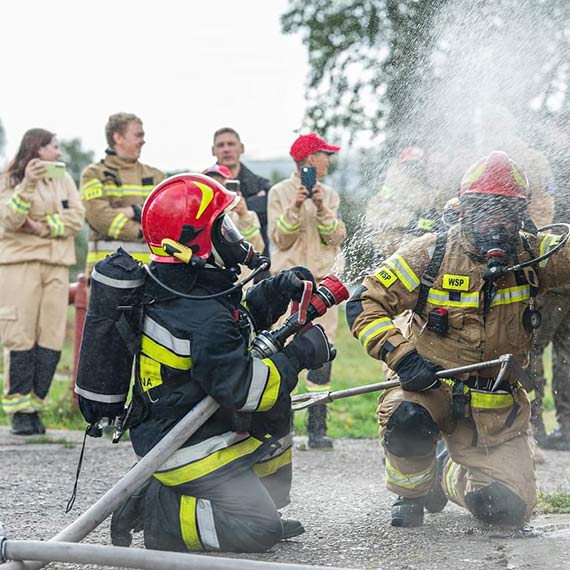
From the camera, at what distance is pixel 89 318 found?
425cm

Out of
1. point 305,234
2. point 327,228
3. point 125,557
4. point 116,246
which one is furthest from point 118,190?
point 125,557

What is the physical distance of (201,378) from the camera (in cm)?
411

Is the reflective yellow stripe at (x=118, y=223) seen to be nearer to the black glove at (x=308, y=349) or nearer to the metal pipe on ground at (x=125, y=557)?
the black glove at (x=308, y=349)

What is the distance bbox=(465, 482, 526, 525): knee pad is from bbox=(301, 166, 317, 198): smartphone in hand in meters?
2.94

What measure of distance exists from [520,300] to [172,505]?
5.72 ft

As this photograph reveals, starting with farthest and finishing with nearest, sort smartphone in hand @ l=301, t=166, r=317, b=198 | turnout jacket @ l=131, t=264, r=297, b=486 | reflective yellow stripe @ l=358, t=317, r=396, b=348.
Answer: smartphone in hand @ l=301, t=166, r=317, b=198 → reflective yellow stripe @ l=358, t=317, r=396, b=348 → turnout jacket @ l=131, t=264, r=297, b=486

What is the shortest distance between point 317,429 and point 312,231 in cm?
131

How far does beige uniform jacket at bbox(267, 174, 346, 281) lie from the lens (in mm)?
7258

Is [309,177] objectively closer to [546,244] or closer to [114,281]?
[546,244]

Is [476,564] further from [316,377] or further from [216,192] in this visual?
[316,377]

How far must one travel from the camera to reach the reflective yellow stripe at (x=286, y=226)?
7.16 m

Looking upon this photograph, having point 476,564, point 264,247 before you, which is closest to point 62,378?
point 264,247

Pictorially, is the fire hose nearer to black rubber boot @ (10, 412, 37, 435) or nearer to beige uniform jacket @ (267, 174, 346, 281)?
beige uniform jacket @ (267, 174, 346, 281)

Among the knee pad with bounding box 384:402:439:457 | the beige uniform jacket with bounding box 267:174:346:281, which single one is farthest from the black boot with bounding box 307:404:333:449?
the knee pad with bounding box 384:402:439:457
